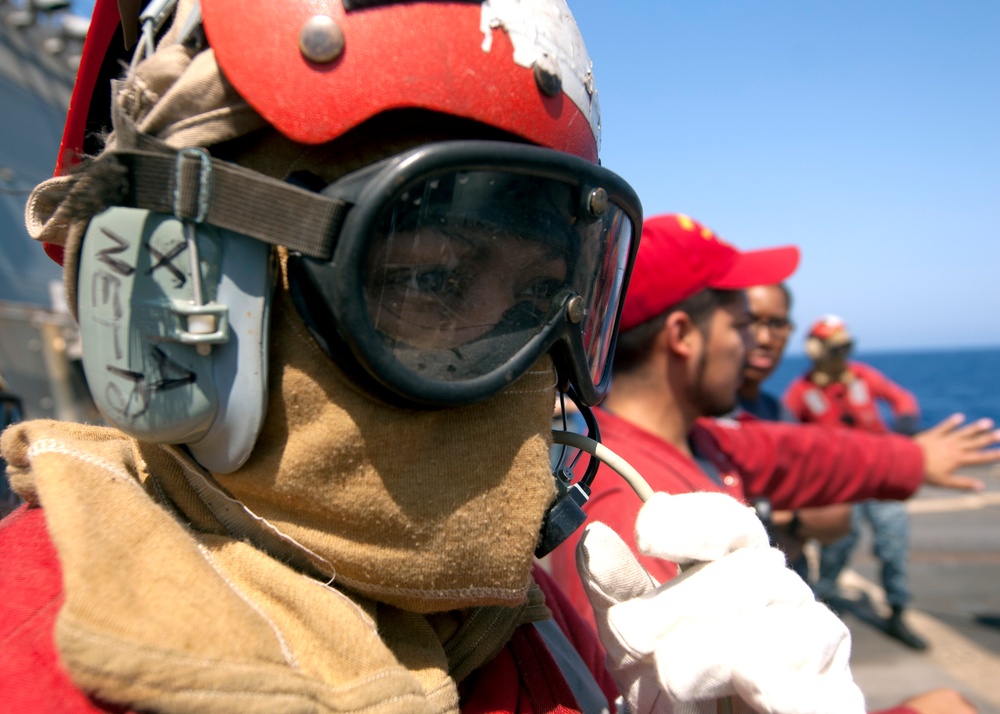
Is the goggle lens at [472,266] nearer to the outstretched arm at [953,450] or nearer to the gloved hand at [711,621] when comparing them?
the gloved hand at [711,621]

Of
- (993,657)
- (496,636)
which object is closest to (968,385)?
(993,657)

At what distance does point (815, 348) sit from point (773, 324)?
162 cm

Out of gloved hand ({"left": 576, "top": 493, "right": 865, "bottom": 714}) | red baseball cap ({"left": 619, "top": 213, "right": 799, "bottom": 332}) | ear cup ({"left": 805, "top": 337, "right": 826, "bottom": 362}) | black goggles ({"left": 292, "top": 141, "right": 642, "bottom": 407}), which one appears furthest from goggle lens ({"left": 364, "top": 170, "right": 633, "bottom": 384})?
ear cup ({"left": 805, "top": 337, "right": 826, "bottom": 362})

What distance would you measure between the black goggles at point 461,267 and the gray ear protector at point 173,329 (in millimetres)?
88

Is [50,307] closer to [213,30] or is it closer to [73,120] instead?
[73,120]

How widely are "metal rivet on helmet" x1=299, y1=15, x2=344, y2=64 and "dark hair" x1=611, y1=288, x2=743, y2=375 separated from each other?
6.50 ft

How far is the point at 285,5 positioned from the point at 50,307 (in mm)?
7114

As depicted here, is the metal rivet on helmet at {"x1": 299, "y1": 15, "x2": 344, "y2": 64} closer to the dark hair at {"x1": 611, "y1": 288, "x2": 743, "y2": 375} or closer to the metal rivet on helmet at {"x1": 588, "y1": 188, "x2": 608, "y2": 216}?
the metal rivet on helmet at {"x1": 588, "y1": 188, "x2": 608, "y2": 216}

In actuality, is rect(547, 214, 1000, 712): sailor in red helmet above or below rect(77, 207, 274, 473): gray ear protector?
below

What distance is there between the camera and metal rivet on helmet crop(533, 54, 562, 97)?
3.46ft

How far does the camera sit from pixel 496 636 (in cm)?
115

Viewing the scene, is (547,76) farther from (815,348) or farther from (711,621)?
(815,348)

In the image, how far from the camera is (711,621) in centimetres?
104

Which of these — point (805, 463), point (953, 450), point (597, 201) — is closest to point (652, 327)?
point (805, 463)
